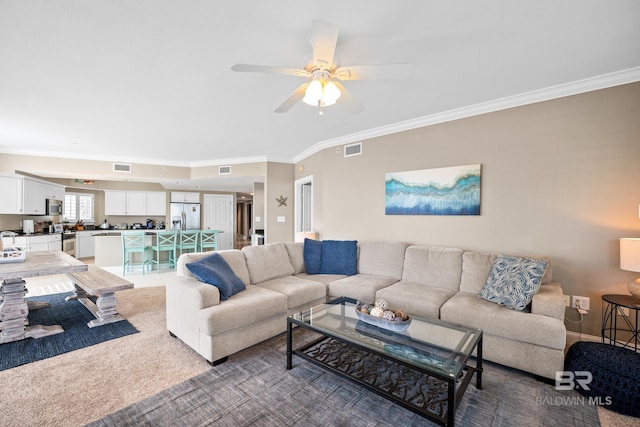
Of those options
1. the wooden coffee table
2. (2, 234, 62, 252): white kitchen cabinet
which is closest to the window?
(2, 234, 62, 252): white kitchen cabinet

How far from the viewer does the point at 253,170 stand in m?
6.06

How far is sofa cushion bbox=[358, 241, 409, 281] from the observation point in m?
3.47

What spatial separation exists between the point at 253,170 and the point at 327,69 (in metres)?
4.38

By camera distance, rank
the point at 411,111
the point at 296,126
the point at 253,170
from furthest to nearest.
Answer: the point at 253,170 → the point at 296,126 → the point at 411,111

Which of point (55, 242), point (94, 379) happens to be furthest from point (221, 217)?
point (94, 379)

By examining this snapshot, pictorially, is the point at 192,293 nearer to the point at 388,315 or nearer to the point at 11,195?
the point at 388,315

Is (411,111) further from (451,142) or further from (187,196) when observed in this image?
(187,196)

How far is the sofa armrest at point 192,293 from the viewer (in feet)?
7.58

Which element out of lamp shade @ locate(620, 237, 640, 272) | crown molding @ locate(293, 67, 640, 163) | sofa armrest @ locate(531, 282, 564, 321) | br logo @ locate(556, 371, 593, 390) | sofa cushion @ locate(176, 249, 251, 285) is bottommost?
br logo @ locate(556, 371, 593, 390)

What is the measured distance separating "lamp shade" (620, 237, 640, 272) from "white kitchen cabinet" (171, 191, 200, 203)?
9.38m

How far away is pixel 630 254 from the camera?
2141 mm

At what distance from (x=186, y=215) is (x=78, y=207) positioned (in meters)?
2.74

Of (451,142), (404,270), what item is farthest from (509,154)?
(404,270)

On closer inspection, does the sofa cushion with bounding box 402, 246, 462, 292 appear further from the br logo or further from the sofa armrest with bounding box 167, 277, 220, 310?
the sofa armrest with bounding box 167, 277, 220, 310
